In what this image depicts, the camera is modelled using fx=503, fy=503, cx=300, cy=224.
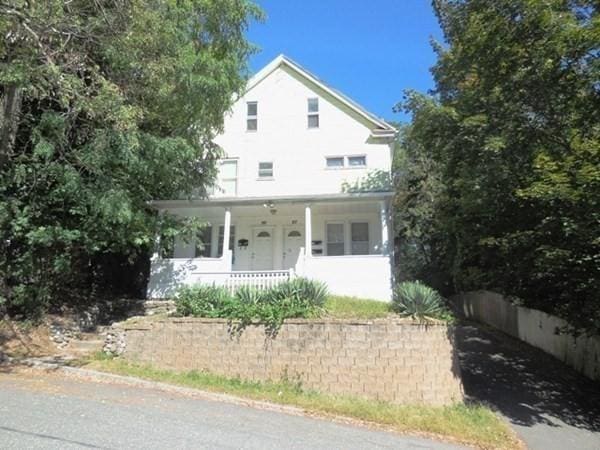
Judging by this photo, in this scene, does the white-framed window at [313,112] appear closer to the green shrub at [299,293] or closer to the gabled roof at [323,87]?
the gabled roof at [323,87]

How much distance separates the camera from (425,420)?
29.0 ft

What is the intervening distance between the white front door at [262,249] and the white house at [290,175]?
0.12 ft

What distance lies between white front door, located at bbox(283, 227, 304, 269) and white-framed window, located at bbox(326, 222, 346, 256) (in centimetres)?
100

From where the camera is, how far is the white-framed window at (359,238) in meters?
17.7

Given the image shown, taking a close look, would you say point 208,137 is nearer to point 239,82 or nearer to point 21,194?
point 239,82

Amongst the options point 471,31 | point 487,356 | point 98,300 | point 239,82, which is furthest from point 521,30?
point 98,300

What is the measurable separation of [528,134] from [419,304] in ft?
13.8

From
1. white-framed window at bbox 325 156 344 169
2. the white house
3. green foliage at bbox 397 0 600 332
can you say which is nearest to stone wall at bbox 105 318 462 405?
green foliage at bbox 397 0 600 332

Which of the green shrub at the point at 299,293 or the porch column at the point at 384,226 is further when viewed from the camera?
the porch column at the point at 384,226

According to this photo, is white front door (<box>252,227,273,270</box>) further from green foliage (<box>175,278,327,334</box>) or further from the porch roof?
green foliage (<box>175,278,327,334</box>)

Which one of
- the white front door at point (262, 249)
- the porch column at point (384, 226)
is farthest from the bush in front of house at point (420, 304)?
the white front door at point (262, 249)

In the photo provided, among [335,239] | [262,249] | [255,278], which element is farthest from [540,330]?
[262,249]

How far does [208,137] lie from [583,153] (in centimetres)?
1080

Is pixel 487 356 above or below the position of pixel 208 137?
below
